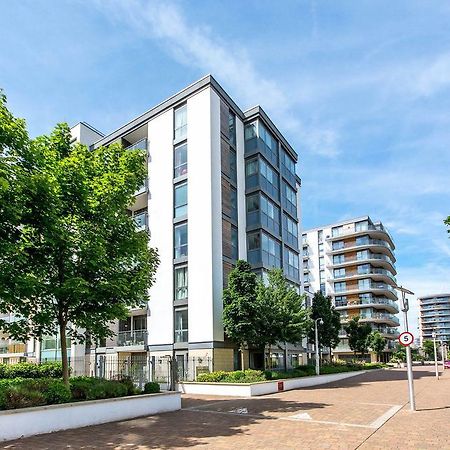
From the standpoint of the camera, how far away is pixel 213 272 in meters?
27.9

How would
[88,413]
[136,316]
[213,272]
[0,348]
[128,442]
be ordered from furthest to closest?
1. [0,348]
2. [136,316]
3. [213,272]
4. [88,413]
5. [128,442]

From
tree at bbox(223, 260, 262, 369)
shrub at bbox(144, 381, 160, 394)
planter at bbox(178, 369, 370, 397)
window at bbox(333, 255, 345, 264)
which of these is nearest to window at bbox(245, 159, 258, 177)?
tree at bbox(223, 260, 262, 369)

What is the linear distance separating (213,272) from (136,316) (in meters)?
8.22

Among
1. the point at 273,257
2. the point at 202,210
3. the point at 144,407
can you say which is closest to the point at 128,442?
the point at 144,407

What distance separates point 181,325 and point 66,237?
653 inches

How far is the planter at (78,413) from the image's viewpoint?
11164 mm

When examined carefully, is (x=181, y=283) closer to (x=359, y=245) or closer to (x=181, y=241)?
(x=181, y=241)

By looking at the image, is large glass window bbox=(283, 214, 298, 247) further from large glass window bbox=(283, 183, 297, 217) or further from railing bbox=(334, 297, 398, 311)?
railing bbox=(334, 297, 398, 311)

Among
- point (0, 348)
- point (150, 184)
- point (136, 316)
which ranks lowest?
point (0, 348)

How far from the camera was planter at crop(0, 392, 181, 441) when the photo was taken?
1116 centimetres

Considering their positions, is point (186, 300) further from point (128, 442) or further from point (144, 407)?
point (128, 442)

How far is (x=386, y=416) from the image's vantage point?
14.4 m

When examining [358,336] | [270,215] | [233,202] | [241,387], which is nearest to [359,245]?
[358,336]

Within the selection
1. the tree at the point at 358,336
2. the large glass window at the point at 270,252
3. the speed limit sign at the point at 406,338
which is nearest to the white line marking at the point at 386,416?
the speed limit sign at the point at 406,338
